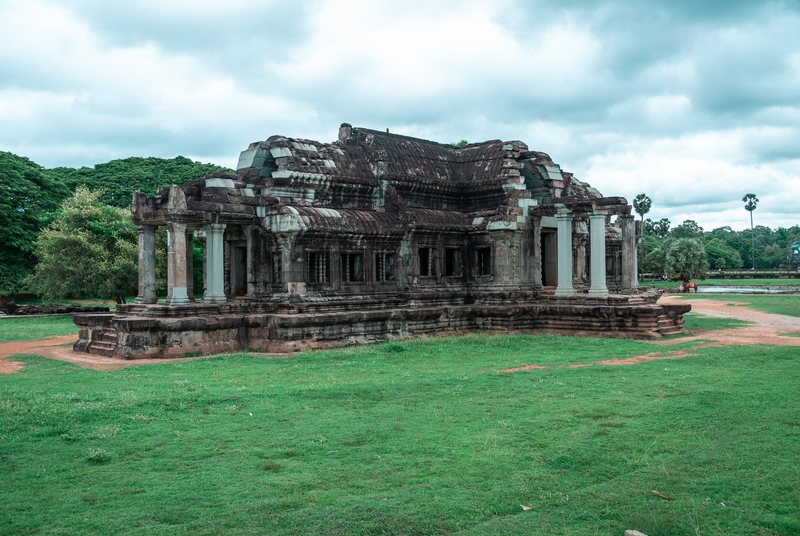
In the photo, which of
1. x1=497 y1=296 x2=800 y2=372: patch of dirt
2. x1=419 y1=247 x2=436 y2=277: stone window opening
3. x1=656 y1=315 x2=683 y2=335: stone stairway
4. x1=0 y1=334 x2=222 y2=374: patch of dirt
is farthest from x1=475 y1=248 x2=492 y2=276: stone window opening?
x1=0 y1=334 x2=222 y2=374: patch of dirt

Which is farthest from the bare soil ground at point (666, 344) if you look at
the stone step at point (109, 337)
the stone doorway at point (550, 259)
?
the stone doorway at point (550, 259)

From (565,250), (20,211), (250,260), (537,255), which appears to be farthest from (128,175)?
(565,250)

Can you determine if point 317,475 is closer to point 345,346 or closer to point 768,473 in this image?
point 768,473

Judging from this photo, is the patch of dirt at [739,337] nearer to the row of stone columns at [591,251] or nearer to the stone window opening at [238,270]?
the row of stone columns at [591,251]

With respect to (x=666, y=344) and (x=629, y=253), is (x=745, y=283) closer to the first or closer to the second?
(x=629, y=253)

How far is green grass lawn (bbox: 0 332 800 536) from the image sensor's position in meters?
5.86

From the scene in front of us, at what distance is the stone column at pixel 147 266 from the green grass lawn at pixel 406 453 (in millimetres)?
6109

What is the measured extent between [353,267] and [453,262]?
3691mm

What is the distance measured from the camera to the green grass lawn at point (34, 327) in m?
24.1

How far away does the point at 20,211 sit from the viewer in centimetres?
4156

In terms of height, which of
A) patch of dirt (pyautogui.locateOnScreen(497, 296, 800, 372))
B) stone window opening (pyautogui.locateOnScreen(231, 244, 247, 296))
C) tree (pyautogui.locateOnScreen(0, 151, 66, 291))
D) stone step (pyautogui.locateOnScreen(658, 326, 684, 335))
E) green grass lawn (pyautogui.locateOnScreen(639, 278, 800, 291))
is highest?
tree (pyautogui.locateOnScreen(0, 151, 66, 291))

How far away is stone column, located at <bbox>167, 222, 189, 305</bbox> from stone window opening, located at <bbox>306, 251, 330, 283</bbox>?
3.22 m

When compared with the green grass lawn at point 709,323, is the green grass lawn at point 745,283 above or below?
above

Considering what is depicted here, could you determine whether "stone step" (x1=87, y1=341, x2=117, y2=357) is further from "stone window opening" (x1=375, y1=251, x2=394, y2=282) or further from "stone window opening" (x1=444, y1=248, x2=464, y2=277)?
"stone window opening" (x1=444, y1=248, x2=464, y2=277)
